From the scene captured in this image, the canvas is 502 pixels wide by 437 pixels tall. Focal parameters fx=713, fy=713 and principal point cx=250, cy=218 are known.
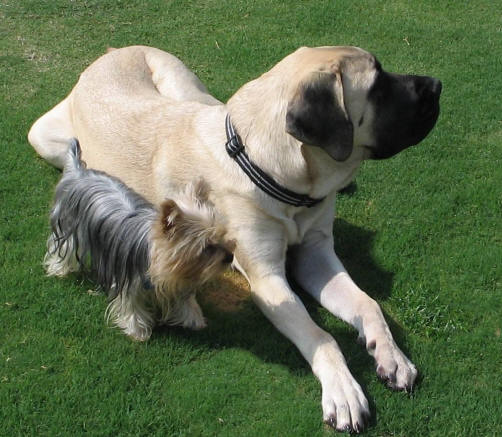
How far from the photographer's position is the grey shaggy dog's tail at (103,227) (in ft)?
13.9

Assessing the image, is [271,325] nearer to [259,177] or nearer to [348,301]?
[348,301]

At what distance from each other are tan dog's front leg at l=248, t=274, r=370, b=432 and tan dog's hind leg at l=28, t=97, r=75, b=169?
2.25m

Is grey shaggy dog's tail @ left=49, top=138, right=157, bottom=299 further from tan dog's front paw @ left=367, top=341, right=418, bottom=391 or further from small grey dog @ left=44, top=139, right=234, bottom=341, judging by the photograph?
tan dog's front paw @ left=367, top=341, right=418, bottom=391

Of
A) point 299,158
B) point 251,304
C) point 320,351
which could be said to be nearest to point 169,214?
point 299,158

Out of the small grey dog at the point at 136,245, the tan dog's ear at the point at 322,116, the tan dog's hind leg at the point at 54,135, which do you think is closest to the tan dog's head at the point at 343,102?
the tan dog's ear at the point at 322,116

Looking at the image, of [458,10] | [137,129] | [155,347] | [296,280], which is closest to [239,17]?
[458,10]

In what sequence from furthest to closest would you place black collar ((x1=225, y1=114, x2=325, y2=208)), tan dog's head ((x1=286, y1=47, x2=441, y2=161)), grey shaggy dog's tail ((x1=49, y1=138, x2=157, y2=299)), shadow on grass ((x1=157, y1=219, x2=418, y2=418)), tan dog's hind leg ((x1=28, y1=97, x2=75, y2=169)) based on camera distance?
tan dog's hind leg ((x1=28, y1=97, x2=75, y2=169)), black collar ((x1=225, y1=114, x2=325, y2=208)), shadow on grass ((x1=157, y1=219, x2=418, y2=418)), grey shaggy dog's tail ((x1=49, y1=138, x2=157, y2=299)), tan dog's head ((x1=286, y1=47, x2=441, y2=161))

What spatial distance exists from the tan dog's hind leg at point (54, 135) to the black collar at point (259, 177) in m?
1.90

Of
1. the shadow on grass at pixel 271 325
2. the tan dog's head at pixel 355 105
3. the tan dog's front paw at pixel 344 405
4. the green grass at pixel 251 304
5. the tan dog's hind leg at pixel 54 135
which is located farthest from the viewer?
the tan dog's hind leg at pixel 54 135

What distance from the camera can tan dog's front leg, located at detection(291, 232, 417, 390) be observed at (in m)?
4.16

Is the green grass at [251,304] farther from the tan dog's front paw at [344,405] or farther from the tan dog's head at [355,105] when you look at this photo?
the tan dog's head at [355,105]

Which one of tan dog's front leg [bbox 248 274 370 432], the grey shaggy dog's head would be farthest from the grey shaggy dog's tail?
tan dog's front leg [bbox 248 274 370 432]

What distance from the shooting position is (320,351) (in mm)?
4199

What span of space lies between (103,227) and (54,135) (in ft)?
6.29
